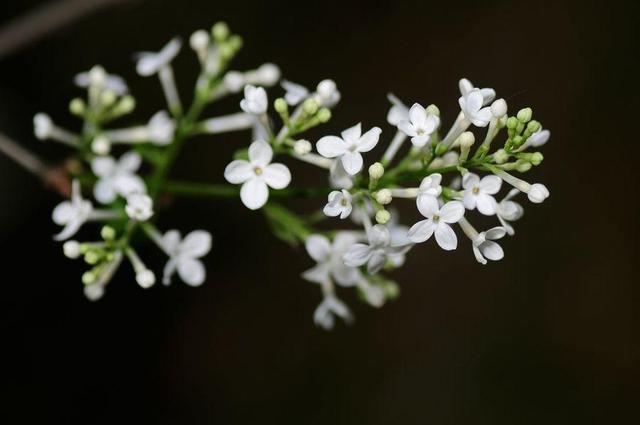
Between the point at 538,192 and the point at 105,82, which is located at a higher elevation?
the point at 105,82

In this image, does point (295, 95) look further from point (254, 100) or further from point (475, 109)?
point (475, 109)

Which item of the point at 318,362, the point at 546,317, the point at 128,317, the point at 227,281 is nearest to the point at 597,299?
the point at 546,317

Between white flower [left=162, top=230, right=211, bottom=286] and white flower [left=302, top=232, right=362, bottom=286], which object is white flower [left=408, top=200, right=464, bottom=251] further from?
white flower [left=162, top=230, right=211, bottom=286]

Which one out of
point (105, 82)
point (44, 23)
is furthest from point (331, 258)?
point (44, 23)

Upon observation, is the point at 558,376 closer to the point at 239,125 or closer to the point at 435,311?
the point at 435,311

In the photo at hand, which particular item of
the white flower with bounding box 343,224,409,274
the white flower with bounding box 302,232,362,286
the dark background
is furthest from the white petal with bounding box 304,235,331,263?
the dark background

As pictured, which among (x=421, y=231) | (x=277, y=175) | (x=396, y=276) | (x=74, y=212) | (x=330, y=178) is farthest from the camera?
(x=396, y=276)

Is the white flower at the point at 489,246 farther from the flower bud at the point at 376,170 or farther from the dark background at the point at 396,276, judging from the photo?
the dark background at the point at 396,276
